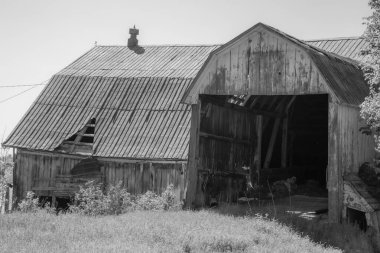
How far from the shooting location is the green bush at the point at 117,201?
66.3ft

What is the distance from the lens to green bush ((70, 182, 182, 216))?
20.2 meters

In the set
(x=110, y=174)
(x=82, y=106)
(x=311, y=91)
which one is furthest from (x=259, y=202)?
(x=82, y=106)

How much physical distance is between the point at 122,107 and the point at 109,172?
333cm

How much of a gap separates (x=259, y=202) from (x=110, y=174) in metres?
7.42

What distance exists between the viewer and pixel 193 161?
18484 millimetres

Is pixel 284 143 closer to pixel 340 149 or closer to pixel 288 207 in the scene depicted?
pixel 288 207

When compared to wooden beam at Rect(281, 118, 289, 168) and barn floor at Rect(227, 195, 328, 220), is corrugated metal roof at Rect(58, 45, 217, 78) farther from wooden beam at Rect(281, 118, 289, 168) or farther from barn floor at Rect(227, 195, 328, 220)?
barn floor at Rect(227, 195, 328, 220)

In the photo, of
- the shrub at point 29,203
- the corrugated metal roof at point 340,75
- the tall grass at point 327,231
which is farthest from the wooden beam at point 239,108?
the shrub at point 29,203

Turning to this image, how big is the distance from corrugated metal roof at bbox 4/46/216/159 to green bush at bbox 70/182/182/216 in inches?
61.3

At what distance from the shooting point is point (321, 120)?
24.9 m

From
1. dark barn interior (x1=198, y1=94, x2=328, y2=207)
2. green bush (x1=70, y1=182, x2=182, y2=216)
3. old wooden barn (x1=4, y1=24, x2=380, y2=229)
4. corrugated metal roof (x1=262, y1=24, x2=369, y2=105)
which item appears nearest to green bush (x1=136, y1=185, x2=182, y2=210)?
green bush (x1=70, y1=182, x2=182, y2=216)

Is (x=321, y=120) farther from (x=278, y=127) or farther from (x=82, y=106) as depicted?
(x=82, y=106)

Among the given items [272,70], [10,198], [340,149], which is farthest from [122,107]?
[340,149]

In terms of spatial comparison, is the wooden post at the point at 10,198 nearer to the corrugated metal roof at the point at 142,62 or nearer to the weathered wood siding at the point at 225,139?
the corrugated metal roof at the point at 142,62
